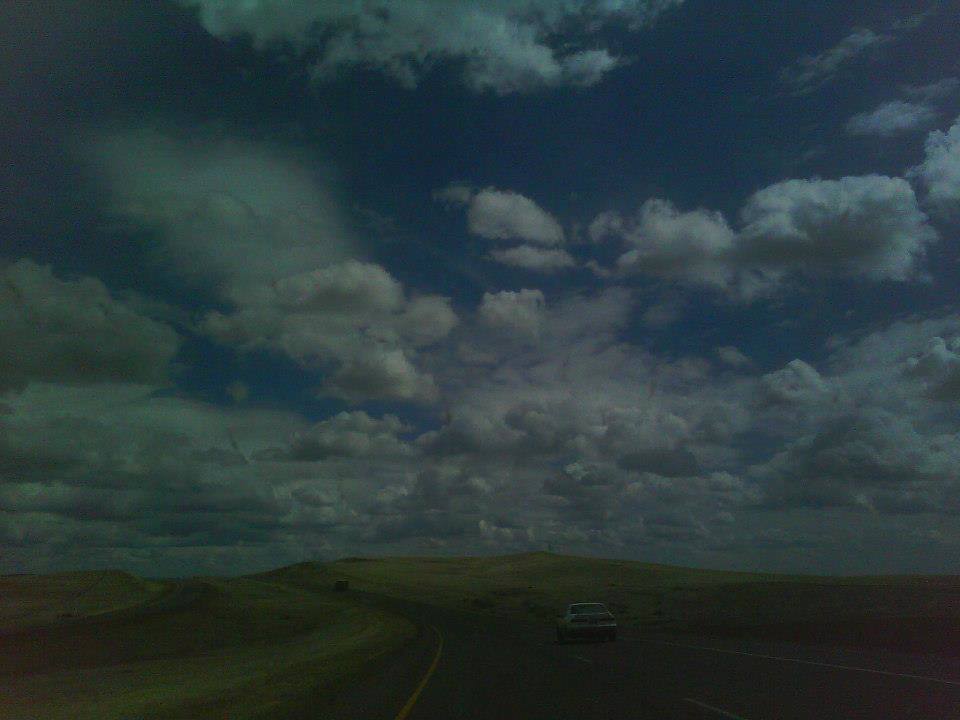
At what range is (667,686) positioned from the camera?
16.4 meters

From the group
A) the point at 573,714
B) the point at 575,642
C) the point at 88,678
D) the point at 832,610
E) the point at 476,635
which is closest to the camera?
the point at 573,714

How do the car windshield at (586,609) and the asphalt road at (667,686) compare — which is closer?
the asphalt road at (667,686)

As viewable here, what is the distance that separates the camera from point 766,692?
48.3 feet

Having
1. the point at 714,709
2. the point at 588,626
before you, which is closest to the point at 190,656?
the point at 588,626

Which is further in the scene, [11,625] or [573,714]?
[11,625]

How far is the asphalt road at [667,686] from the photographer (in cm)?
1295

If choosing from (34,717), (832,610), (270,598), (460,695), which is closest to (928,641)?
(460,695)

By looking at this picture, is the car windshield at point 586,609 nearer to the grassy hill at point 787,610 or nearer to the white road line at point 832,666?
the grassy hill at point 787,610

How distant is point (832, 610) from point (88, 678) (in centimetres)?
3649

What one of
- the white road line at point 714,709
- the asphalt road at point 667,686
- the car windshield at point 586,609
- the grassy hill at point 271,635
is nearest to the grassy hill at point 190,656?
the grassy hill at point 271,635

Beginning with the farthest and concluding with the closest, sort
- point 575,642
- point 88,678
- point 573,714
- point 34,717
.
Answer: point 575,642 → point 88,678 → point 34,717 → point 573,714

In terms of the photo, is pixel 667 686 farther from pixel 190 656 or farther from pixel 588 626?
pixel 190 656

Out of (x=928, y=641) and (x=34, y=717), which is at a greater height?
(x=928, y=641)

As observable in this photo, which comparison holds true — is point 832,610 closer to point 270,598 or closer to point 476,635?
point 476,635
